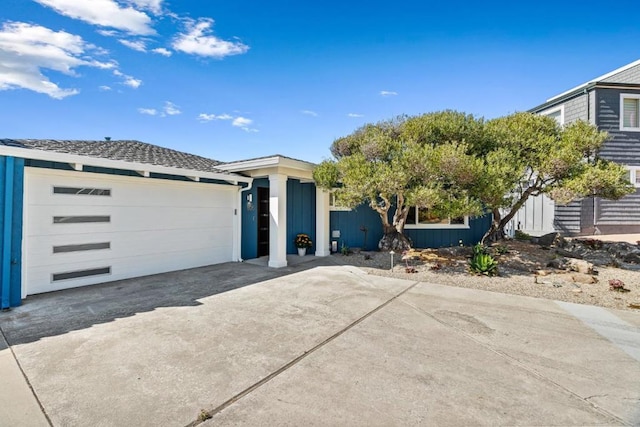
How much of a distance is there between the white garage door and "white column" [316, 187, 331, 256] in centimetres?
305

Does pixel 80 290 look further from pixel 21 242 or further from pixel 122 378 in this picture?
pixel 122 378

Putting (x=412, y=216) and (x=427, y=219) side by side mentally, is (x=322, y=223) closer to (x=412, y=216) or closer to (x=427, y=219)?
(x=412, y=216)

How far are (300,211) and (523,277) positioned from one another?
6345 millimetres

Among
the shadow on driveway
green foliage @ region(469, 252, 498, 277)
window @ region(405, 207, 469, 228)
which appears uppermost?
window @ region(405, 207, 469, 228)

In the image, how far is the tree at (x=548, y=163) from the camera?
6738 mm

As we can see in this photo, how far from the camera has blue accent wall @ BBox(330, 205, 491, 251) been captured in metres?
9.96

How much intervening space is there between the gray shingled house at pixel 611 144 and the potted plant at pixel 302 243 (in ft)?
34.4

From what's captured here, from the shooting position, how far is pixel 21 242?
4.70 metres

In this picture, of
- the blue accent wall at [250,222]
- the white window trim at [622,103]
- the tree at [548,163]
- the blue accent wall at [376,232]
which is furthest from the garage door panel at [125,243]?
the white window trim at [622,103]

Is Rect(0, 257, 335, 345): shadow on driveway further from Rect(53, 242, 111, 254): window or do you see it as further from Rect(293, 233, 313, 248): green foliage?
Rect(293, 233, 313, 248): green foliage

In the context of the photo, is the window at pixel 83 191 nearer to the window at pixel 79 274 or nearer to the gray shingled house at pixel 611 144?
the window at pixel 79 274

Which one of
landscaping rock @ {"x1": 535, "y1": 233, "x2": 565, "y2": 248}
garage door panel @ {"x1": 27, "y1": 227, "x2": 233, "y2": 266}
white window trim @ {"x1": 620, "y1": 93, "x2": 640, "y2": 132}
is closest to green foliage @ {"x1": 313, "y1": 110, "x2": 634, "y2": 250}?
landscaping rock @ {"x1": 535, "y1": 233, "x2": 565, "y2": 248}

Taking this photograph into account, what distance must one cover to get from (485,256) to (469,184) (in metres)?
1.81

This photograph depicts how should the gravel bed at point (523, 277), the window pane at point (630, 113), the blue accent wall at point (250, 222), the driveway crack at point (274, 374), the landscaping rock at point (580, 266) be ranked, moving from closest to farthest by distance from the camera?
the driveway crack at point (274, 374) < the gravel bed at point (523, 277) < the landscaping rock at point (580, 266) < the blue accent wall at point (250, 222) < the window pane at point (630, 113)
